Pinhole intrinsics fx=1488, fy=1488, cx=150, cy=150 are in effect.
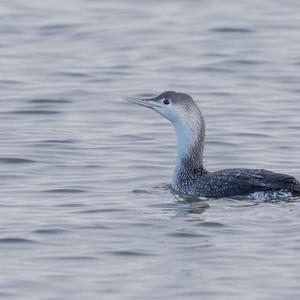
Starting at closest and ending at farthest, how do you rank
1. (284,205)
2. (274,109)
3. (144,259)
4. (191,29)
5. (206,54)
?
(144,259) < (284,205) < (274,109) < (206,54) < (191,29)

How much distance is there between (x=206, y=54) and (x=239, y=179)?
30.3 feet

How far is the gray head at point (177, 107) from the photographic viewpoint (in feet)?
49.4

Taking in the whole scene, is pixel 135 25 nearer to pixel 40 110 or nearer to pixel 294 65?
pixel 294 65

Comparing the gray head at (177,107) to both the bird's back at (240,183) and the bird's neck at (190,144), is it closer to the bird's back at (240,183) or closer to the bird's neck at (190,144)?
the bird's neck at (190,144)

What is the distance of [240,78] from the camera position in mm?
21406

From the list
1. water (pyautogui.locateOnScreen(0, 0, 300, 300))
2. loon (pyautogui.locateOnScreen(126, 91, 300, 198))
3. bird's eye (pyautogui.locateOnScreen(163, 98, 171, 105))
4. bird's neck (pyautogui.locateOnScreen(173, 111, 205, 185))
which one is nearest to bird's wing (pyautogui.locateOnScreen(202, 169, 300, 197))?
loon (pyautogui.locateOnScreen(126, 91, 300, 198))

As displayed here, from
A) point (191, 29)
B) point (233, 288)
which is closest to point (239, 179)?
point (233, 288)

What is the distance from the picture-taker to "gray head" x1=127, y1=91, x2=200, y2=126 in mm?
15055

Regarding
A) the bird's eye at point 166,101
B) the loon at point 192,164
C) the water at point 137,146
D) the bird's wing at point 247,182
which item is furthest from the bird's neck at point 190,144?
the bird's wing at point 247,182

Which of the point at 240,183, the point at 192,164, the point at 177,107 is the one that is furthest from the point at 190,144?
the point at 240,183

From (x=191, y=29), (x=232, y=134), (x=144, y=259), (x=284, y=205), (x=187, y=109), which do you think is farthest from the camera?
(x=191, y=29)

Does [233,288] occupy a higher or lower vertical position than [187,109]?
lower

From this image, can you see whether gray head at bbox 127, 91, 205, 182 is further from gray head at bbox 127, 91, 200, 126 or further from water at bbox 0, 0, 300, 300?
water at bbox 0, 0, 300, 300

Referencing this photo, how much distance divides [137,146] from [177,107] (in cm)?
213
